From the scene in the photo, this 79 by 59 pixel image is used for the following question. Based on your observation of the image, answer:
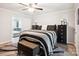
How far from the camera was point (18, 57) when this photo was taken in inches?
67.1

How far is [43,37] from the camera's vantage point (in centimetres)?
165

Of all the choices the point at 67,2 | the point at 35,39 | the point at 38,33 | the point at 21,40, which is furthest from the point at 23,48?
the point at 67,2

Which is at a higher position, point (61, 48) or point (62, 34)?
point (62, 34)

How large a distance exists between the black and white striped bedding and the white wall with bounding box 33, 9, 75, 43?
21 cm

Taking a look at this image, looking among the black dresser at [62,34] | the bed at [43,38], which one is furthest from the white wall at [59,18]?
the bed at [43,38]

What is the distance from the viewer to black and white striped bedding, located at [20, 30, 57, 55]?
1635mm

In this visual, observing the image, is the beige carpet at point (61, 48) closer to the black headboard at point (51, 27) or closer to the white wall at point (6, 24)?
the white wall at point (6, 24)

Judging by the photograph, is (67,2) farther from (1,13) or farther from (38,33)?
(1,13)

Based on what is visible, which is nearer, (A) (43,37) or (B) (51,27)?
(A) (43,37)

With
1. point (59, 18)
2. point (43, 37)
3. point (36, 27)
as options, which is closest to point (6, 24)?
point (36, 27)

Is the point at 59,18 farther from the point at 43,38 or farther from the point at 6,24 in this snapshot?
the point at 6,24

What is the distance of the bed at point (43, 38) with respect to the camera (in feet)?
5.35

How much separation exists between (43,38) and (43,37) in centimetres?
2

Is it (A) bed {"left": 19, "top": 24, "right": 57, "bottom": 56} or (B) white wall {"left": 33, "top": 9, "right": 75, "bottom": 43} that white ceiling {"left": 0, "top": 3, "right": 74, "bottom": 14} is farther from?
(A) bed {"left": 19, "top": 24, "right": 57, "bottom": 56}
